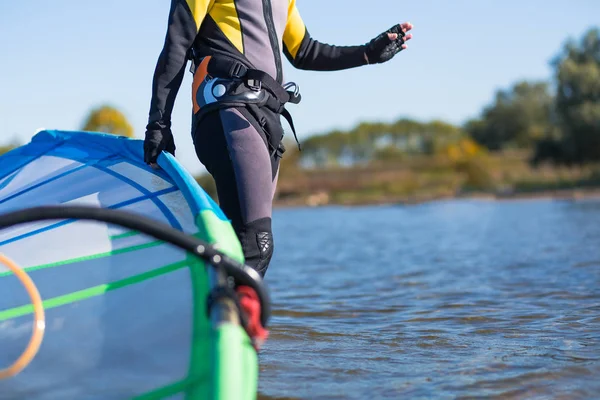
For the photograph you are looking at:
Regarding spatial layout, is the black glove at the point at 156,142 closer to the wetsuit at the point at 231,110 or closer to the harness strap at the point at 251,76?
the wetsuit at the point at 231,110

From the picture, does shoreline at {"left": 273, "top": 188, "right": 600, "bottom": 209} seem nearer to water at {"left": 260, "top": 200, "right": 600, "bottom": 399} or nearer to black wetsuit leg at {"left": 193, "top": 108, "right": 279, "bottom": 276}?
water at {"left": 260, "top": 200, "right": 600, "bottom": 399}

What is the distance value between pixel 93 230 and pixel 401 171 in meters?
58.9

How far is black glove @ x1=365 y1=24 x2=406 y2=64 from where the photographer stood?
118 inches

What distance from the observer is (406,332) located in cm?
348

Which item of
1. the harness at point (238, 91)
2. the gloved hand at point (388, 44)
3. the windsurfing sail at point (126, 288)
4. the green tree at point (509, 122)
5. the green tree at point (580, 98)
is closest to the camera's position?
the windsurfing sail at point (126, 288)

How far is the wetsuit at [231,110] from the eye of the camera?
2504 millimetres

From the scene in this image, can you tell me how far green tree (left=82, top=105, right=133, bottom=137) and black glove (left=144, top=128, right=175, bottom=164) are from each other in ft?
138

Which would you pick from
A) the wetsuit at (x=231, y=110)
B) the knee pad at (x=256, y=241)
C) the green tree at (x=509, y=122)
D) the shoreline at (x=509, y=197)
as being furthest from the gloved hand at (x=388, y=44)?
the green tree at (x=509, y=122)

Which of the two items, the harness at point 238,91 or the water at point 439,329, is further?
the harness at point 238,91

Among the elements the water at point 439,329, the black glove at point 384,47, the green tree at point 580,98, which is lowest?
the water at point 439,329

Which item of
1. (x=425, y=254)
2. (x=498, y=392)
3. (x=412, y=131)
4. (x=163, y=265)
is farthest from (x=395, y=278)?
(x=412, y=131)

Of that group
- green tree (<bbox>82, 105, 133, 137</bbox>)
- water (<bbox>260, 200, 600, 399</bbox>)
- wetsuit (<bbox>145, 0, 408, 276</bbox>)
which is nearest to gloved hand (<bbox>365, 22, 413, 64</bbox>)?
wetsuit (<bbox>145, 0, 408, 276</bbox>)

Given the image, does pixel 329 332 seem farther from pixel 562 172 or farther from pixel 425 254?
pixel 562 172

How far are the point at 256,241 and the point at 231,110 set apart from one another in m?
0.48
